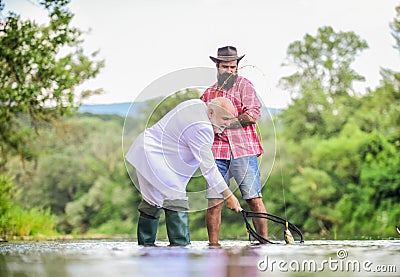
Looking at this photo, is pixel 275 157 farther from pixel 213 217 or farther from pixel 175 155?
pixel 175 155

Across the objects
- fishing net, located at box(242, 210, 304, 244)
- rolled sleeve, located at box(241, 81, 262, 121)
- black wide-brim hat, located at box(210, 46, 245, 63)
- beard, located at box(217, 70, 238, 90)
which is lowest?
fishing net, located at box(242, 210, 304, 244)

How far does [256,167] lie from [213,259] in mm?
2036

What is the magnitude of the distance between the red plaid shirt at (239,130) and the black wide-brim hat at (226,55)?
7.6 inches

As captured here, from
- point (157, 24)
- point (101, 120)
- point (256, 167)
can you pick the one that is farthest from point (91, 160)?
point (256, 167)

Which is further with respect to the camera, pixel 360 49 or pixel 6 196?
pixel 360 49

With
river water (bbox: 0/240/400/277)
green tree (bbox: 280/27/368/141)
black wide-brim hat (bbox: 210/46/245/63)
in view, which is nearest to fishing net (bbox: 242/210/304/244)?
river water (bbox: 0/240/400/277)

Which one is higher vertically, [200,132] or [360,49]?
[360,49]

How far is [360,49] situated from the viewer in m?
26.8

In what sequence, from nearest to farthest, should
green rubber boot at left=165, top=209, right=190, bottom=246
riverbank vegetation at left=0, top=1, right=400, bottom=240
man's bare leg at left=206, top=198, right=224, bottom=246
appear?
green rubber boot at left=165, top=209, right=190, bottom=246
man's bare leg at left=206, top=198, right=224, bottom=246
riverbank vegetation at left=0, top=1, right=400, bottom=240

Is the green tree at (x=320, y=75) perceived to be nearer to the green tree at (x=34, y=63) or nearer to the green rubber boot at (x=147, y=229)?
the green tree at (x=34, y=63)

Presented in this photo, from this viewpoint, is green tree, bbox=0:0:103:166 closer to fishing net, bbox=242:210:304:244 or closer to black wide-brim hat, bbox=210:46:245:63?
black wide-brim hat, bbox=210:46:245:63

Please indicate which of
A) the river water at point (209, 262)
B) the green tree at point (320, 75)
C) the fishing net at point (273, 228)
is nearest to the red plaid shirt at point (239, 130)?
the fishing net at point (273, 228)

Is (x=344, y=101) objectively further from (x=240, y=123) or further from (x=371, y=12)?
(x=240, y=123)

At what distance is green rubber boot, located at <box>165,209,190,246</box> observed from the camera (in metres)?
7.27
